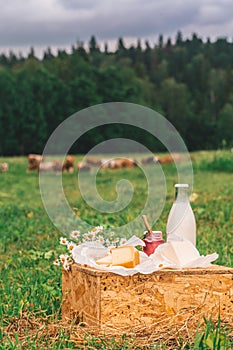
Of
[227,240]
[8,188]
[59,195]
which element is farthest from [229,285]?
[8,188]

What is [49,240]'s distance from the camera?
7922 millimetres

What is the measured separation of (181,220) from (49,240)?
137 inches

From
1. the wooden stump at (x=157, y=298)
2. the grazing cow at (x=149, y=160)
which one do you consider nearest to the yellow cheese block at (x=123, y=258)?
the wooden stump at (x=157, y=298)

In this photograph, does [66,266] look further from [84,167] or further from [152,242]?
[84,167]

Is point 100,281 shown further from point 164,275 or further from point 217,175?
point 217,175

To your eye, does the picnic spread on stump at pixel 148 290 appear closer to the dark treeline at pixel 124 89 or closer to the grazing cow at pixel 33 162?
the grazing cow at pixel 33 162

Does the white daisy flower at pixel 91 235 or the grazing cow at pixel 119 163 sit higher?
the white daisy flower at pixel 91 235

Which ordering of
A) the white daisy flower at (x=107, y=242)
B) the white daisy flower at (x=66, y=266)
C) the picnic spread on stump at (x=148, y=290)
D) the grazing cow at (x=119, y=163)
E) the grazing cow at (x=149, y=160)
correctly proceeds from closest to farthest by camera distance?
1. the picnic spread on stump at (x=148, y=290)
2. the white daisy flower at (x=66, y=266)
3. the white daisy flower at (x=107, y=242)
4. the grazing cow at (x=119, y=163)
5. the grazing cow at (x=149, y=160)

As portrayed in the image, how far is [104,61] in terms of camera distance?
6644cm

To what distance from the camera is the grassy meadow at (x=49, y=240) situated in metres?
4.03

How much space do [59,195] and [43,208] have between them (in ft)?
6.91

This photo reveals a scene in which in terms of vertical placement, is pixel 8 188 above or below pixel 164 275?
below

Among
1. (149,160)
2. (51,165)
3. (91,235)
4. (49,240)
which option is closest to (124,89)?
(149,160)

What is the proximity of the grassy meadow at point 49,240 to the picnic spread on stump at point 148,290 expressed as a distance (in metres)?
0.16
